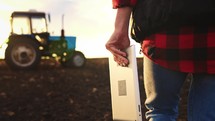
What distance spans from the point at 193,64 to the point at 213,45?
0.31 ft

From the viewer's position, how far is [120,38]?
175 centimetres

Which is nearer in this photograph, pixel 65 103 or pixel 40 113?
pixel 40 113

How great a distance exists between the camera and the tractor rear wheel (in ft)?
36.0

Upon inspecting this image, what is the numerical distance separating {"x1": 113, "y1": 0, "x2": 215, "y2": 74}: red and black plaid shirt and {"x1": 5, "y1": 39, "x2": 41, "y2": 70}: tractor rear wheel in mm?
9598

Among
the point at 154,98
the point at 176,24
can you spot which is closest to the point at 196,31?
the point at 176,24

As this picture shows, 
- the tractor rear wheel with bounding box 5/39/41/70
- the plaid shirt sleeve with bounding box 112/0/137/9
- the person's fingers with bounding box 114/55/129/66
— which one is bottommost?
the person's fingers with bounding box 114/55/129/66

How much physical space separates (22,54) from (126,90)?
371 inches

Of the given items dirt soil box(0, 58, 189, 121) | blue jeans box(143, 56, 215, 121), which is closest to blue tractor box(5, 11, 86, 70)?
dirt soil box(0, 58, 189, 121)

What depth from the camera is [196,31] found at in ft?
5.00

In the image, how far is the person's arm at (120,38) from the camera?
170 cm

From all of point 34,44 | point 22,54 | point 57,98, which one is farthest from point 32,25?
point 57,98

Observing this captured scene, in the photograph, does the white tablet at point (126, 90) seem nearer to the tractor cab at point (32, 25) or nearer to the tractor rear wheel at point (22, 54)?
the tractor rear wheel at point (22, 54)

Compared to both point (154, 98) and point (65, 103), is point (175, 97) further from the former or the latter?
point (65, 103)

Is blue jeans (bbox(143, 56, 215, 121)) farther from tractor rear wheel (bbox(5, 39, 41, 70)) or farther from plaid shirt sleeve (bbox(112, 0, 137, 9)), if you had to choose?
tractor rear wheel (bbox(5, 39, 41, 70))
